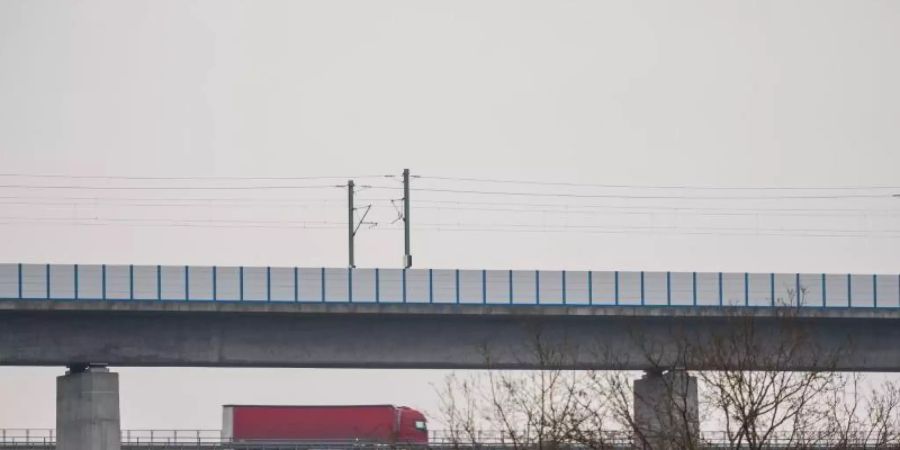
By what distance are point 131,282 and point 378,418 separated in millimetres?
22153

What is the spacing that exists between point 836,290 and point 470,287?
51.8ft

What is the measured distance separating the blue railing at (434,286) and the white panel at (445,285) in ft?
0.13

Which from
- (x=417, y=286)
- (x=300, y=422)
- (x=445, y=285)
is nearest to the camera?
(x=417, y=286)

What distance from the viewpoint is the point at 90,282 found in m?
76.5

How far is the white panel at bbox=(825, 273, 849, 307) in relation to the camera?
3226 inches

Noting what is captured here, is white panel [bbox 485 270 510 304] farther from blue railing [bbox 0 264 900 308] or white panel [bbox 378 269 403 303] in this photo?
white panel [bbox 378 269 403 303]

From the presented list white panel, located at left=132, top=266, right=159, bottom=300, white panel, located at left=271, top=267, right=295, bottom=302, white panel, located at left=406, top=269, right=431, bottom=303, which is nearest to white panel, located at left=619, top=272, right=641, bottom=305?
white panel, located at left=406, top=269, right=431, bottom=303

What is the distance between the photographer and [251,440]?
9594 centimetres

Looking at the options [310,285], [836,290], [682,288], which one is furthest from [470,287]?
[836,290]

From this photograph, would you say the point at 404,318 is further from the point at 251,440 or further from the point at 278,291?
the point at 251,440

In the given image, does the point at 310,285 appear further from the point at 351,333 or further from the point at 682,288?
the point at 682,288

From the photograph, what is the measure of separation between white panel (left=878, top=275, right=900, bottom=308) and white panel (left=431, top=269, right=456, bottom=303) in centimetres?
1839

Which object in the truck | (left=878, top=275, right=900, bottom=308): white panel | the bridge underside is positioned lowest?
the truck

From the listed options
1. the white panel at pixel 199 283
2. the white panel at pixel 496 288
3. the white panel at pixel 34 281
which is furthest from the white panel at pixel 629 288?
the white panel at pixel 34 281
